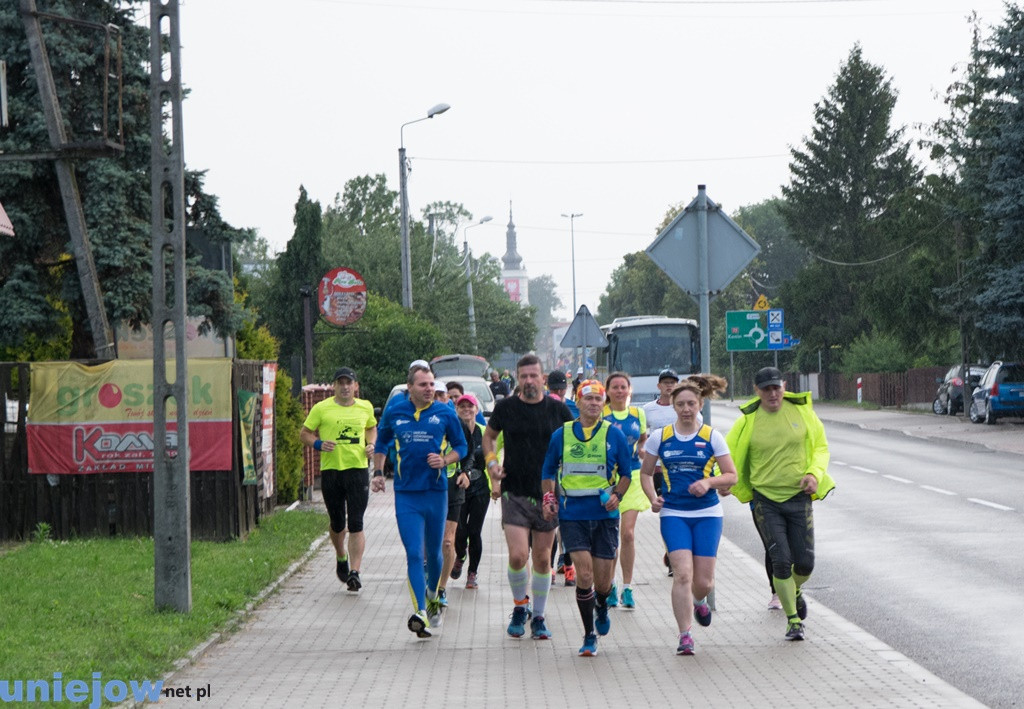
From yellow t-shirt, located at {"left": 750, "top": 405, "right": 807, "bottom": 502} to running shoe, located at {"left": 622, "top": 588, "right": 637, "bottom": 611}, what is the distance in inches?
72.8

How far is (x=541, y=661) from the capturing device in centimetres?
931

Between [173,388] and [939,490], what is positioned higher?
[173,388]

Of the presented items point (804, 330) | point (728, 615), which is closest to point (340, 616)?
point (728, 615)

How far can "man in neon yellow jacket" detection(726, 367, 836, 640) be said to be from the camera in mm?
10055

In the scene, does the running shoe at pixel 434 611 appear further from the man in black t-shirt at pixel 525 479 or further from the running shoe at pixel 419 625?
the man in black t-shirt at pixel 525 479

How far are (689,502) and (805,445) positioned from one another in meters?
1.06

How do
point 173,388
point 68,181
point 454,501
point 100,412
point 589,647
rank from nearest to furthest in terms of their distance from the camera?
1. point 589,647
2. point 173,388
3. point 454,501
4. point 100,412
5. point 68,181

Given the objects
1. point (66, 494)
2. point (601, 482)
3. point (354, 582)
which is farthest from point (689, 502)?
point (66, 494)

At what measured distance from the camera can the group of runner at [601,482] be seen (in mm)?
9586

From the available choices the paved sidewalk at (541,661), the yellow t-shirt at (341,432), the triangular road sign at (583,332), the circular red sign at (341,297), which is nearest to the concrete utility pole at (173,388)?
the paved sidewalk at (541,661)

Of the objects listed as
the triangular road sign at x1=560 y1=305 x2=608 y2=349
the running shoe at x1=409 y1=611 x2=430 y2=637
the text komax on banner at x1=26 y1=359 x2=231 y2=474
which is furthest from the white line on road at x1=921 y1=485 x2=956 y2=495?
the running shoe at x1=409 y1=611 x2=430 y2=637

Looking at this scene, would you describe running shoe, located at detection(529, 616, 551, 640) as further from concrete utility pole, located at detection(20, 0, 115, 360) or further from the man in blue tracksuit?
concrete utility pole, located at detection(20, 0, 115, 360)

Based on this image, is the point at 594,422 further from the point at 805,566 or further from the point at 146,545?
the point at 146,545

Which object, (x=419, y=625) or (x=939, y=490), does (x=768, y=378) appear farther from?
(x=939, y=490)
